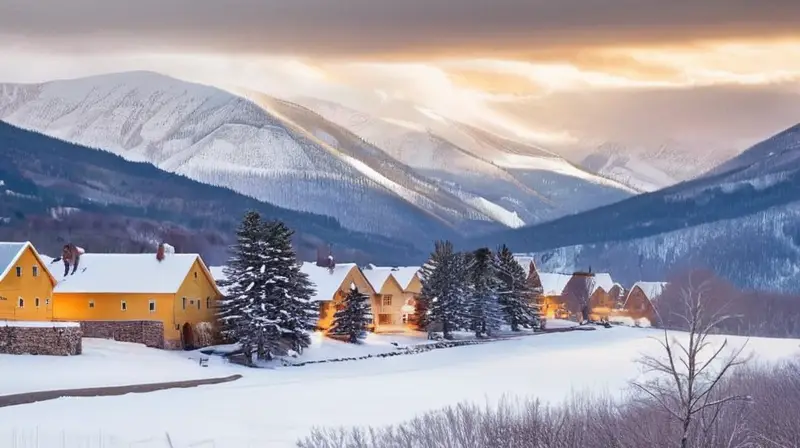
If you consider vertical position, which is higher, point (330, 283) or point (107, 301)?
point (330, 283)

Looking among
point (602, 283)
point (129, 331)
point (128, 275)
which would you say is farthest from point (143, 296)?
point (602, 283)

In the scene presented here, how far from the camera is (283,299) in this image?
302 ft

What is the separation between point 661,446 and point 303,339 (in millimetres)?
50157

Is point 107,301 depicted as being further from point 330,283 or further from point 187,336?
point 330,283

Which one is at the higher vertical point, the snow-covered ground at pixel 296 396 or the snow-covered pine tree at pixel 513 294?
the snow-covered pine tree at pixel 513 294

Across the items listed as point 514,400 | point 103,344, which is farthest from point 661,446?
point 103,344

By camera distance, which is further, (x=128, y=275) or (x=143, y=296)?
(x=128, y=275)

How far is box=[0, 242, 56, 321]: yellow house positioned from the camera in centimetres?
9150

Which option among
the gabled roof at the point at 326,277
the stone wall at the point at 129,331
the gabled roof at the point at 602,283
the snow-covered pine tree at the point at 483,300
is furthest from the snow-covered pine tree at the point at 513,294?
the gabled roof at the point at 602,283

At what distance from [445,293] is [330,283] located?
36.5ft

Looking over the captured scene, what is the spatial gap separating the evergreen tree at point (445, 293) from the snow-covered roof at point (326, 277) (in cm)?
824

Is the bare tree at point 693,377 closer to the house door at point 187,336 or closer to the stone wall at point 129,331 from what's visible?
the house door at point 187,336

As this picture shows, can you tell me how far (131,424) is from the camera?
2201 inches

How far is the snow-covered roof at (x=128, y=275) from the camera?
98.9 meters
